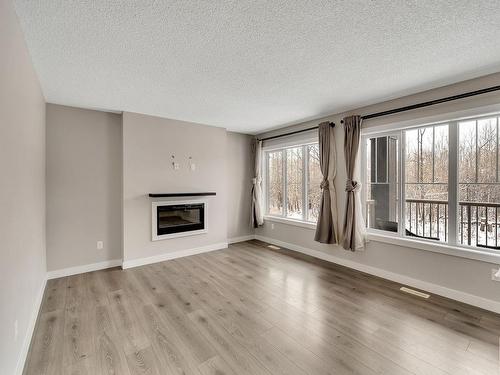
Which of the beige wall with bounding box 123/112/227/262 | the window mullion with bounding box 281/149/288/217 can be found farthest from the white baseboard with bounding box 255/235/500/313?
the beige wall with bounding box 123/112/227/262

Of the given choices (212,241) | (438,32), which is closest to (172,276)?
(212,241)

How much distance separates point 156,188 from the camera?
4312mm

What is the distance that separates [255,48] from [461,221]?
3.16 m

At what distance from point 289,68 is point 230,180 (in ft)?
11.1

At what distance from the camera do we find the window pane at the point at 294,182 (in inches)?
199

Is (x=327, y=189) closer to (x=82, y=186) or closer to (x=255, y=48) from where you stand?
(x=255, y=48)

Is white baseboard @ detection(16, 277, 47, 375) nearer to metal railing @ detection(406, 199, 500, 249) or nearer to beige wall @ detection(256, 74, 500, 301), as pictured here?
beige wall @ detection(256, 74, 500, 301)

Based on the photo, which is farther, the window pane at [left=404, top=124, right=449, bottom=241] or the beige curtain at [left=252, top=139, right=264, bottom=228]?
the beige curtain at [left=252, top=139, right=264, bottom=228]

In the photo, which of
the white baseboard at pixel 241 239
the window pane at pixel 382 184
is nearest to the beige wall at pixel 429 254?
the window pane at pixel 382 184

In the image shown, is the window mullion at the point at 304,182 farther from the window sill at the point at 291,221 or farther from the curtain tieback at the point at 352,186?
the curtain tieback at the point at 352,186

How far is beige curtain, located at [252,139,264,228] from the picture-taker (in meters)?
5.65

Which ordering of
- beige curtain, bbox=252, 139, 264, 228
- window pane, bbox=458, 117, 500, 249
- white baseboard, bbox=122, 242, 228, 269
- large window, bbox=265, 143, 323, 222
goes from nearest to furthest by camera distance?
window pane, bbox=458, 117, 500, 249 < white baseboard, bbox=122, 242, 228, 269 < large window, bbox=265, 143, 323, 222 < beige curtain, bbox=252, 139, 264, 228

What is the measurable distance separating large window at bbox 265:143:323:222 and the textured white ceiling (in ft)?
5.30

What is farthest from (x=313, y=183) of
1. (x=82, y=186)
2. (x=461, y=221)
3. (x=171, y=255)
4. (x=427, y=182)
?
(x=82, y=186)
